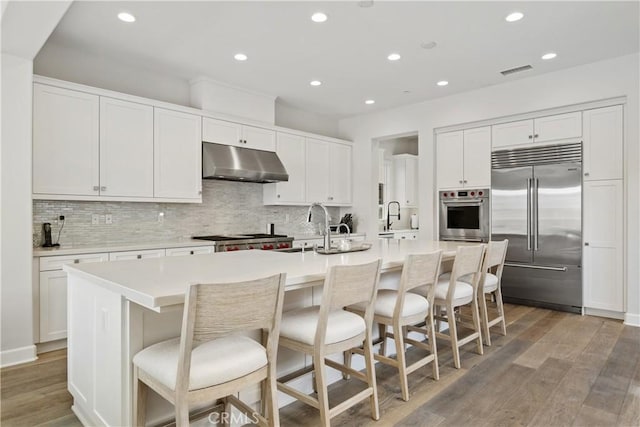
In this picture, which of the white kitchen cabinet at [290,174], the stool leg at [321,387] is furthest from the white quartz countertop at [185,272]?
the white kitchen cabinet at [290,174]

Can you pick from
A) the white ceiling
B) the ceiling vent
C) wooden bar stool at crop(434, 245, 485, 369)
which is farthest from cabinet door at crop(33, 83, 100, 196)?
the ceiling vent

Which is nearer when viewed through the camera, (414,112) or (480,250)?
(480,250)

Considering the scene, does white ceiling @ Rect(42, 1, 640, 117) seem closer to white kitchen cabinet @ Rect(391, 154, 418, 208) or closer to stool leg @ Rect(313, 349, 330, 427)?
stool leg @ Rect(313, 349, 330, 427)

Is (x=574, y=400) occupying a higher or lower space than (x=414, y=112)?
lower

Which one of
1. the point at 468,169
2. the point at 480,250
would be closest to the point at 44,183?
the point at 480,250

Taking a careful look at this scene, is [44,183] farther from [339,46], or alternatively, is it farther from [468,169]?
[468,169]

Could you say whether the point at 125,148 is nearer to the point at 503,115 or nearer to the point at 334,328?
the point at 334,328

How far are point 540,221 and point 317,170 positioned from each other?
3.06m

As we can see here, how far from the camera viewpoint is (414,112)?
5.71 meters

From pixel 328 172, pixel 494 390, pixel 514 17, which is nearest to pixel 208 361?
pixel 494 390

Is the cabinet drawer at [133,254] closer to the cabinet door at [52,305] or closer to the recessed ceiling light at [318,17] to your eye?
the cabinet door at [52,305]

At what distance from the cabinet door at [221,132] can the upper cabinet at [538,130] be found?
3277 mm

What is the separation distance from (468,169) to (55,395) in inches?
194

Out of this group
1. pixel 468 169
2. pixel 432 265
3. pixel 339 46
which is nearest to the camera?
pixel 432 265
